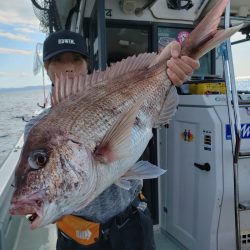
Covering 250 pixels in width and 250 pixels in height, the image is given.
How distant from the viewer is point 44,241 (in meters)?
3.53

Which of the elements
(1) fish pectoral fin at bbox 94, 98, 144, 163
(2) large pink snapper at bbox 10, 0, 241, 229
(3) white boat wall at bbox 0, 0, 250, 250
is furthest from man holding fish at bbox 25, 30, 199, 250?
(3) white boat wall at bbox 0, 0, 250, 250

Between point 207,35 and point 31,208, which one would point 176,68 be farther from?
point 31,208

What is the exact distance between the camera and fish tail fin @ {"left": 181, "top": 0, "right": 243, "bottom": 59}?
141 cm

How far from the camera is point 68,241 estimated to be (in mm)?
1792

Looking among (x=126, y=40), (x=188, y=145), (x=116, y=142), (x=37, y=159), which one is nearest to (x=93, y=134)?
(x=116, y=142)

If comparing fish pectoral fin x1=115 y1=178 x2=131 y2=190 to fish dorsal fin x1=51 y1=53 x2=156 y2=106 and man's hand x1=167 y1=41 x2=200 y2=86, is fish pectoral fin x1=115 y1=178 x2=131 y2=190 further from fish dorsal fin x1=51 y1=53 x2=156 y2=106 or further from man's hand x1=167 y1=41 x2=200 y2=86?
man's hand x1=167 y1=41 x2=200 y2=86

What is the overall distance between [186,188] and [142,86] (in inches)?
72.0

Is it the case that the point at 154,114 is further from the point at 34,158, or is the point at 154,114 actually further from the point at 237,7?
the point at 237,7

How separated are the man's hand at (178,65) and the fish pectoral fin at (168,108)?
3.1 inches

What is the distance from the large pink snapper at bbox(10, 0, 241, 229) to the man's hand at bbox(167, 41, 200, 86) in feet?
0.09

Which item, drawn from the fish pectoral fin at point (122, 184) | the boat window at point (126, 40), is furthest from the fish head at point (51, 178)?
the boat window at point (126, 40)

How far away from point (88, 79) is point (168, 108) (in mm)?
447

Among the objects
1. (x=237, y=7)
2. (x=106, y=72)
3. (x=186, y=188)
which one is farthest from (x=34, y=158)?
(x=237, y=7)

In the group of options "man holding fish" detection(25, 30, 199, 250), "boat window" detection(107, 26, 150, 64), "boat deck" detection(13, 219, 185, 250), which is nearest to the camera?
"man holding fish" detection(25, 30, 199, 250)
